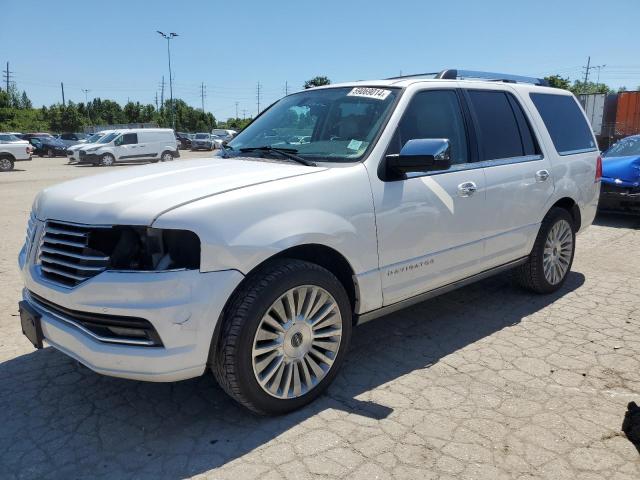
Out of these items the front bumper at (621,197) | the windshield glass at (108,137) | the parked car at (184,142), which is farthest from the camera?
the parked car at (184,142)

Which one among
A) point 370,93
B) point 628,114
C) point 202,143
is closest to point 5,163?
point 202,143

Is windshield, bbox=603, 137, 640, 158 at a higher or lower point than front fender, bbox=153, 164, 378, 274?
higher

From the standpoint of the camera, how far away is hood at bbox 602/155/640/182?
873 cm

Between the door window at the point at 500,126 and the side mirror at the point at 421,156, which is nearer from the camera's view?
the side mirror at the point at 421,156

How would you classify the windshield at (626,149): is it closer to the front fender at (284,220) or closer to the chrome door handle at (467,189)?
the chrome door handle at (467,189)

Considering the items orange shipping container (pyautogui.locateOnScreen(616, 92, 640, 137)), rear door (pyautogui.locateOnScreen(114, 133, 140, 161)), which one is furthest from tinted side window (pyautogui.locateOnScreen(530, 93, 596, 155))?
rear door (pyautogui.locateOnScreen(114, 133, 140, 161))

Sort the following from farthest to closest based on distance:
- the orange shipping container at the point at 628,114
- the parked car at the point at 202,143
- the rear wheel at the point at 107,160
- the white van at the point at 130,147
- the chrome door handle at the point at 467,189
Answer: the parked car at the point at 202,143 → the rear wheel at the point at 107,160 → the white van at the point at 130,147 → the orange shipping container at the point at 628,114 → the chrome door handle at the point at 467,189

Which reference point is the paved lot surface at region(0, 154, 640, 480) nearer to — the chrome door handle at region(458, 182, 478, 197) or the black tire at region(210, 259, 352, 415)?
the black tire at region(210, 259, 352, 415)

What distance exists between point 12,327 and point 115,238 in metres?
2.48

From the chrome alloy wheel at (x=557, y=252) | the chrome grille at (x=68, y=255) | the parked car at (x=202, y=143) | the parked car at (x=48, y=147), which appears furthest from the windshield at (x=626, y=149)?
the parked car at (x=202, y=143)

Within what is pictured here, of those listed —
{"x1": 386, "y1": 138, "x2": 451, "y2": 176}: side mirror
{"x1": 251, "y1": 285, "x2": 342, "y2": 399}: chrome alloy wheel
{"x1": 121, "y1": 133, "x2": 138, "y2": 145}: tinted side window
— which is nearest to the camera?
{"x1": 251, "y1": 285, "x2": 342, "y2": 399}: chrome alloy wheel

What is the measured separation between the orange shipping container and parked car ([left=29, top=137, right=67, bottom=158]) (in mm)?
35097

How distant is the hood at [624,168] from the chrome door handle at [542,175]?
5329 millimetres

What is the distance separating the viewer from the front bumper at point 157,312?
2.44 meters
